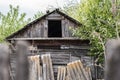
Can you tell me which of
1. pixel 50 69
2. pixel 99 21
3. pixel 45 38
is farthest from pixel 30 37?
pixel 99 21

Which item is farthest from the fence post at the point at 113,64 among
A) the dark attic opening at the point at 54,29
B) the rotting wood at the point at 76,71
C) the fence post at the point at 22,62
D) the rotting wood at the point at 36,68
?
the dark attic opening at the point at 54,29

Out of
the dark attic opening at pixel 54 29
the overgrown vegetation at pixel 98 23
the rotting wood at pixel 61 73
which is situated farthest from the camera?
the dark attic opening at pixel 54 29

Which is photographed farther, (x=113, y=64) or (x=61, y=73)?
(x=61, y=73)

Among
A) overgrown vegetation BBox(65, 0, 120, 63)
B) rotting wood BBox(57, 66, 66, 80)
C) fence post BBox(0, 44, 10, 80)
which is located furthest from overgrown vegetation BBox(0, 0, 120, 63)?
fence post BBox(0, 44, 10, 80)

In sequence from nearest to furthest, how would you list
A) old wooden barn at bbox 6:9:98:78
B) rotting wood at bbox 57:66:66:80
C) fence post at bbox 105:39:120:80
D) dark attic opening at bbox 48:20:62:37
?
fence post at bbox 105:39:120:80, rotting wood at bbox 57:66:66:80, old wooden barn at bbox 6:9:98:78, dark attic opening at bbox 48:20:62:37

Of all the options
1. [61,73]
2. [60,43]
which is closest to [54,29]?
[60,43]

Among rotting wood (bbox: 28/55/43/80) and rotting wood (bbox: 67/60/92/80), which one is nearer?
rotting wood (bbox: 67/60/92/80)

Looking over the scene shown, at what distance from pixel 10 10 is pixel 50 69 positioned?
2487 centimetres

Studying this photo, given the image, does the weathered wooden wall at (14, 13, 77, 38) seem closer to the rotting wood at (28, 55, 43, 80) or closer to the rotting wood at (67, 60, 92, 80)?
the rotting wood at (28, 55, 43, 80)

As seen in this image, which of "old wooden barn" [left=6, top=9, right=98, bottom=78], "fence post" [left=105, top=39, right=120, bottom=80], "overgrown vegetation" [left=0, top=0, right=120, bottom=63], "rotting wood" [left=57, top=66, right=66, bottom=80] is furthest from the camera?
"old wooden barn" [left=6, top=9, right=98, bottom=78]

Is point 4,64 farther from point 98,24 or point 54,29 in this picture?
point 54,29

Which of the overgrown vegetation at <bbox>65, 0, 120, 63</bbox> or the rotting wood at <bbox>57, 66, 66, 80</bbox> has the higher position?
the overgrown vegetation at <bbox>65, 0, 120, 63</bbox>

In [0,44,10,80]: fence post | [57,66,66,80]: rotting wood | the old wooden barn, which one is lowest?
[57,66,66,80]: rotting wood

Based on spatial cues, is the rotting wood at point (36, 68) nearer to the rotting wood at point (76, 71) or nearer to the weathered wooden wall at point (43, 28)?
the rotting wood at point (76, 71)
